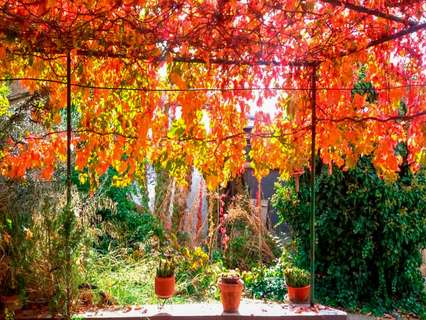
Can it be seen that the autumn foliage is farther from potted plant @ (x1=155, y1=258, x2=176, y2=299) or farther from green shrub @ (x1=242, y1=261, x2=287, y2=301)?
green shrub @ (x1=242, y1=261, x2=287, y2=301)

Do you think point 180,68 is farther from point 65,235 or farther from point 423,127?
point 423,127

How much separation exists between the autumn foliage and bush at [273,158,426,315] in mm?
1309

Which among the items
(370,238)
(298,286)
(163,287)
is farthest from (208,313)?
(370,238)

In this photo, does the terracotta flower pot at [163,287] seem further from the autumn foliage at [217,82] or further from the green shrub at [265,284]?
the green shrub at [265,284]

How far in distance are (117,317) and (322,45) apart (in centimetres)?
240

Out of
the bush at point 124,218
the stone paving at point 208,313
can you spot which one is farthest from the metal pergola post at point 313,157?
the bush at point 124,218

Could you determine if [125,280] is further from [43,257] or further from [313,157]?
[313,157]

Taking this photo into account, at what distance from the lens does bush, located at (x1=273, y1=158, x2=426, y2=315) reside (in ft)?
17.7

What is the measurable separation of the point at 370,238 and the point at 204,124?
8.02 ft

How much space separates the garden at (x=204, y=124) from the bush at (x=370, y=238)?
2 cm

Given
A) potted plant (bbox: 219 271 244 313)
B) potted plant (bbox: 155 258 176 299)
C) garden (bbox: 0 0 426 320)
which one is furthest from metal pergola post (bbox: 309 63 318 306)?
potted plant (bbox: 155 258 176 299)

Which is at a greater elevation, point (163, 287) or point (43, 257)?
point (43, 257)

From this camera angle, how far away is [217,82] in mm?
4047

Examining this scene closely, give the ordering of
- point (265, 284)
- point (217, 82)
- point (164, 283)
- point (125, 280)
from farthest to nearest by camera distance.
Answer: point (265, 284) → point (125, 280) → point (217, 82) → point (164, 283)
